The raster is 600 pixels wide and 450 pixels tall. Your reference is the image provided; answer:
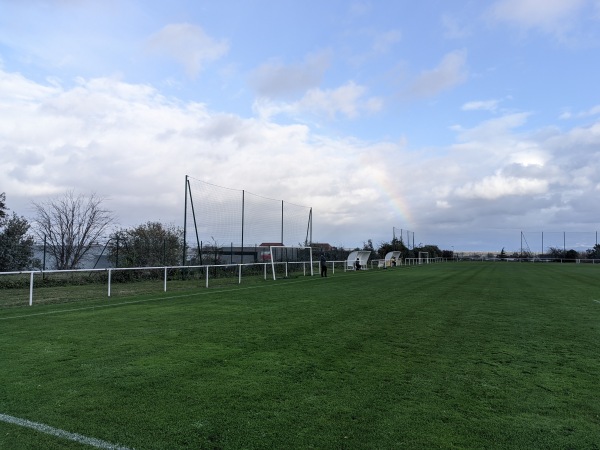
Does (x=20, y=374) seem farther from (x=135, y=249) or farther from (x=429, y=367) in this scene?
(x=135, y=249)

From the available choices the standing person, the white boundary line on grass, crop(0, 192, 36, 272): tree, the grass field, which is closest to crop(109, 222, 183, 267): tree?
crop(0, 192, 36, 272): tree

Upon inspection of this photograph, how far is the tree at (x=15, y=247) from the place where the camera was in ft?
58.4

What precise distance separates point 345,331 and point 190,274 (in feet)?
50.2

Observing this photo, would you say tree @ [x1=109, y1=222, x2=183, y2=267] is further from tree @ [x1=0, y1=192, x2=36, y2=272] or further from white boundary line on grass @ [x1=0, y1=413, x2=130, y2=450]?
white boundary line on grass @ [x1=0, y1=413, x2=130, y2=450]

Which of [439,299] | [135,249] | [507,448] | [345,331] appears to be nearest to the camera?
[507,448]

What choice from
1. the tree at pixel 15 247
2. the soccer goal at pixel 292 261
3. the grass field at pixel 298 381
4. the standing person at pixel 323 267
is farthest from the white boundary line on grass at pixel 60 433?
the soccer goal at pixel 292 261

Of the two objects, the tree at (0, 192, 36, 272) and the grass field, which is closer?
the grass field

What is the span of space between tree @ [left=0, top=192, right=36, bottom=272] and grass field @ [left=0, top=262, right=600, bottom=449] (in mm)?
10507

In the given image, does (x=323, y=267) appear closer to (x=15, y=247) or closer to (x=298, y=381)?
(x=15, y=247)

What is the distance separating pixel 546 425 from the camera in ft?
12.0

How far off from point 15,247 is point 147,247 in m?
5.62

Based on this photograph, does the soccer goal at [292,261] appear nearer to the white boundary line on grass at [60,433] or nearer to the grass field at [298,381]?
the grass field at [298,381]

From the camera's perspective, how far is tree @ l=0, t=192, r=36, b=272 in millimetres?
17797

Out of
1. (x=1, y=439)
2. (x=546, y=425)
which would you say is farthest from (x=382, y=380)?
(x=1, y=439)
